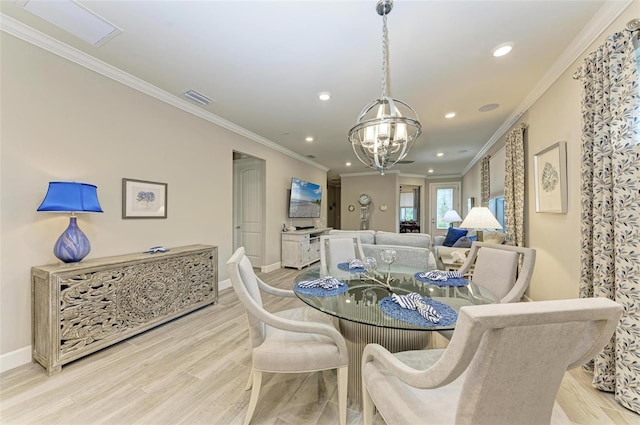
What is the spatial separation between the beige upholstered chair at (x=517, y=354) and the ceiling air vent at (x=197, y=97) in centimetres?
346

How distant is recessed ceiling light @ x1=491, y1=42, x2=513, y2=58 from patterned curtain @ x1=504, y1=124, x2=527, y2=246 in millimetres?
1516

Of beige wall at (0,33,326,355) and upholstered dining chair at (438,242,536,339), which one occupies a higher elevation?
beige wall at (0,33,326,355)

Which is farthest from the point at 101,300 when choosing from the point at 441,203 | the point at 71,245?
the point at 441,203

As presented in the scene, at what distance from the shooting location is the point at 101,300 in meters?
2.13

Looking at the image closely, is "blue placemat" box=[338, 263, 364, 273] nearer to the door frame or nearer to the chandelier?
the chandelier

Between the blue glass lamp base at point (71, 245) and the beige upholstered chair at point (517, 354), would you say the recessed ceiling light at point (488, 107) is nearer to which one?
the beige upholstered chair at point (517, 354)

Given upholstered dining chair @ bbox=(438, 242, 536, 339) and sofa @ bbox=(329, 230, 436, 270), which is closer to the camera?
upholstered dining chair @ bbox=(438, 242, 536, 339)

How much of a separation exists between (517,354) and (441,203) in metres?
9.05

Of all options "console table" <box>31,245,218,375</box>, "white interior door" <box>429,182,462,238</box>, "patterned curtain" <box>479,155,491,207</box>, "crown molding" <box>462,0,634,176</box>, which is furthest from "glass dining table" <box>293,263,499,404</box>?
"white interior door" <box>429,182,462,238</box>

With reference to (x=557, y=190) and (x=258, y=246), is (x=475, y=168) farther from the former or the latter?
(x=258, y=246)

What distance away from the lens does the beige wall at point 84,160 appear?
194 cm

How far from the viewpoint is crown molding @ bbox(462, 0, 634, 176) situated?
68.0 inches

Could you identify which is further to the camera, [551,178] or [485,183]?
[485,183]

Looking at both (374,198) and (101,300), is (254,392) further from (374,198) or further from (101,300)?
(374,198)
